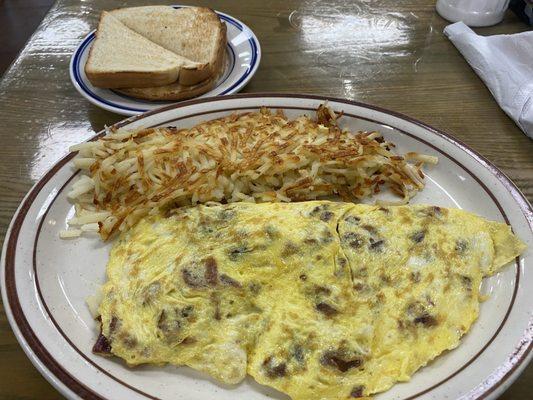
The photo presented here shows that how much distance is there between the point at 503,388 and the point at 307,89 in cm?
211

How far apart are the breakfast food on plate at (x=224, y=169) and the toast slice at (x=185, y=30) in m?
0.79

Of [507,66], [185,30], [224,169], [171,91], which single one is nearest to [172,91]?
[171,91]

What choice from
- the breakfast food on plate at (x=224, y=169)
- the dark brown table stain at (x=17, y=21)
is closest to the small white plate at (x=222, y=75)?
the breakfast food on plate at (x=224, y=169)

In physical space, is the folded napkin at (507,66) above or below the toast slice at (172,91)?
above

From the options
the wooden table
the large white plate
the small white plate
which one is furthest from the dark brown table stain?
the large white plate

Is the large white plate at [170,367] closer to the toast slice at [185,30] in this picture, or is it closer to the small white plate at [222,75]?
the small white plate at [222,75]

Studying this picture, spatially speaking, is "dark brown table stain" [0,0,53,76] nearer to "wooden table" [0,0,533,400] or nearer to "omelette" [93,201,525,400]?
"wooden table" [0,0,533,400]

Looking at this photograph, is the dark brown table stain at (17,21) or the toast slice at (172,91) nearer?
the toast slice at (172,91)

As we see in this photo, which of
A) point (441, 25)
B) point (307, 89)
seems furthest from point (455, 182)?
point (441, 25)

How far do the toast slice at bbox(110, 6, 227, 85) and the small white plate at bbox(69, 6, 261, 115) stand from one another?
0.09 meters

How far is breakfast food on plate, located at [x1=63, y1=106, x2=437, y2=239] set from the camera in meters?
2.10

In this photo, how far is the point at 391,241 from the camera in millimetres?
1789

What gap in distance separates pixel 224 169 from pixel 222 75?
113cm

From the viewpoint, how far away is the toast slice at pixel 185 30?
300 cm
